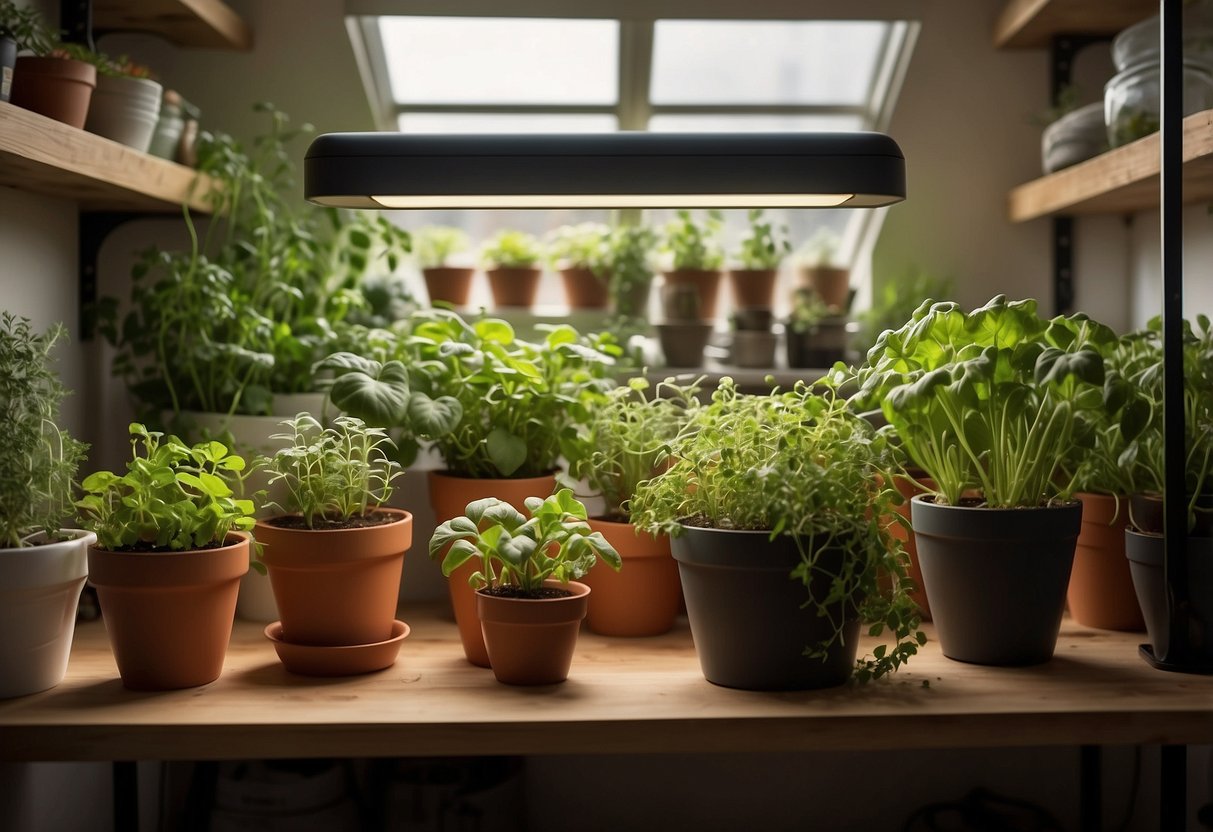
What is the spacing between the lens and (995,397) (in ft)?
4.54

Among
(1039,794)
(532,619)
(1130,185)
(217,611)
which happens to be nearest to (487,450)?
(532,619)

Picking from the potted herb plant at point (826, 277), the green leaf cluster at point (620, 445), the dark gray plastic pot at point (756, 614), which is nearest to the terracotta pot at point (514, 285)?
the potted herb plant at point (826, 277)

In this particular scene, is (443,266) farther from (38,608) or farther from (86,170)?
(38,608)

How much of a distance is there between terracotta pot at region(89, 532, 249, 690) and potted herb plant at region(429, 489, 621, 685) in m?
0.27

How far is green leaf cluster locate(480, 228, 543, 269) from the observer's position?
2.34 metres

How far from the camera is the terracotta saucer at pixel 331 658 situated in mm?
1402

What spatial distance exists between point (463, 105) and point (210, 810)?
1568mm

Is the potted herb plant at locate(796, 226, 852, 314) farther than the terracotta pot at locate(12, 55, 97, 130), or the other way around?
the potted herb plant at locate(796, 226, 852, 314)

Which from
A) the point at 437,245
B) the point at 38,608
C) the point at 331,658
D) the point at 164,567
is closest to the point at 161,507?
the point at 164,567

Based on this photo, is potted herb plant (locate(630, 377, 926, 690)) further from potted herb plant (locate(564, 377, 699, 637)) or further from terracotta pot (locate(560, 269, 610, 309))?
terracotta pot (locate(560, 269, 610, 309))

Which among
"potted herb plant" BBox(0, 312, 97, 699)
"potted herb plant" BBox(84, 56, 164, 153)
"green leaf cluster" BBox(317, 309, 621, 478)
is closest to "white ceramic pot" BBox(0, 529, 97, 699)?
"potted herb plant" BBox(0, 312, 97, 699)

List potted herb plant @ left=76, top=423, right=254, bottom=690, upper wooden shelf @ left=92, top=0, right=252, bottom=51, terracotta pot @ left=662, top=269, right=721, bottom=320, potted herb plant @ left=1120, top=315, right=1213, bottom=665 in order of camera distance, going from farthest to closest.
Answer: terracotta pot @ left=662, top=269, right=721, bottom=320, upper wooden shelf @ left=92, top=0, right=252, bottom=51, potted herb plant @ left=1120, top=315, right=1213, bottom=665, potted herb plant @ left=76, top=423, right=254, bottom=690

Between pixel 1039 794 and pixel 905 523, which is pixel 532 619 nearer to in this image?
pixel 905 523

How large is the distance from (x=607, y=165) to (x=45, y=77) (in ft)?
2.61
